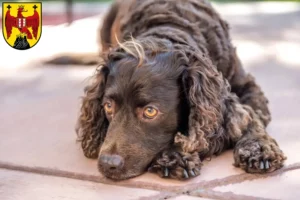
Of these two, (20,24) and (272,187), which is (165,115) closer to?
(272,187)

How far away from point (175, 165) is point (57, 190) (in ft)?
1.99

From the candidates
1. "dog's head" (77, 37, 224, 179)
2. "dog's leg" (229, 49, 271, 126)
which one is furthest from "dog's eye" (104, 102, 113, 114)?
"dog's leg" (229, 49, 271, 126)

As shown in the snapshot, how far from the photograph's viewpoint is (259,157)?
337 cm

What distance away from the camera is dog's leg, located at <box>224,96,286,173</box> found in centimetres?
336

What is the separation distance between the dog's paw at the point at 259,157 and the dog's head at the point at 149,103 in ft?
0.71

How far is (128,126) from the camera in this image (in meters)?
3.25

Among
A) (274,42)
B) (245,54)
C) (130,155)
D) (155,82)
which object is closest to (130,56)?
(155,82)

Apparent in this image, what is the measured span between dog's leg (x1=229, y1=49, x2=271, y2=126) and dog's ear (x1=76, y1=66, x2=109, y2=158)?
98 cm

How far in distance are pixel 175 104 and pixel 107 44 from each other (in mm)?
2114

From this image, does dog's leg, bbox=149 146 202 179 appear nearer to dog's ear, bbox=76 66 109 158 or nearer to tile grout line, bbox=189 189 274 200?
tile grout line, bbox=189 189 274 200

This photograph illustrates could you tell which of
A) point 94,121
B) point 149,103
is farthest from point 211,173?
point 94,121

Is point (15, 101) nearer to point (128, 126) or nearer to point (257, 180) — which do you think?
point (128, 126)

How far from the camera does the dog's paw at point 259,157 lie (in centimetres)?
334

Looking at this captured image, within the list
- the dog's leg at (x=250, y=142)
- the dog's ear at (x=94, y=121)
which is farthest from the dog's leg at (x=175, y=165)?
the dog's ear at (x=94, y=121)
